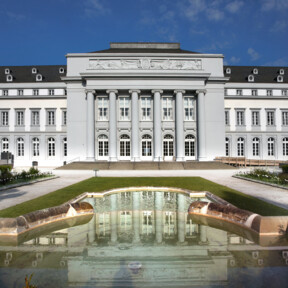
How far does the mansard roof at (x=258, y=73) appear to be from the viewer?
41.2m

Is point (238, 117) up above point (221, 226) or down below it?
above

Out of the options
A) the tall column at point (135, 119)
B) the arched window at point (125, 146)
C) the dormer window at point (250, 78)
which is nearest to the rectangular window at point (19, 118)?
the arched window at point (125, 146)

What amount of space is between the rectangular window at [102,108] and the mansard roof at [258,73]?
2221cm

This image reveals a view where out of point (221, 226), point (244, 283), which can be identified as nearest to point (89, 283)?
point (244, 283)

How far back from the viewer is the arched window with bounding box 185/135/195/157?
114ft

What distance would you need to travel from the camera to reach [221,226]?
21.1ft

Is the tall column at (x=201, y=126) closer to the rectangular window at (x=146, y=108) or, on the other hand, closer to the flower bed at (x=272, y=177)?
the rectangular window at (x=146, y=108)

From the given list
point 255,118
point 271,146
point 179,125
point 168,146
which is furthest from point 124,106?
point 271,146

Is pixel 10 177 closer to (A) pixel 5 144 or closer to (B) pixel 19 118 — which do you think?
(B) pixel 19 118

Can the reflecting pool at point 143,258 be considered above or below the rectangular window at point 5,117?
below

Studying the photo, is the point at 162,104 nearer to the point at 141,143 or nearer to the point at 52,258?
the point at 141,143

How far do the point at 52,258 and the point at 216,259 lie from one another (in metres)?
3.17

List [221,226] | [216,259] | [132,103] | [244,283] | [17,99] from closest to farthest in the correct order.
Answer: [244,283], [216,259], [221,226], [132,103], [17,99]

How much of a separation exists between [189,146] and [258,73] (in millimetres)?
21400
